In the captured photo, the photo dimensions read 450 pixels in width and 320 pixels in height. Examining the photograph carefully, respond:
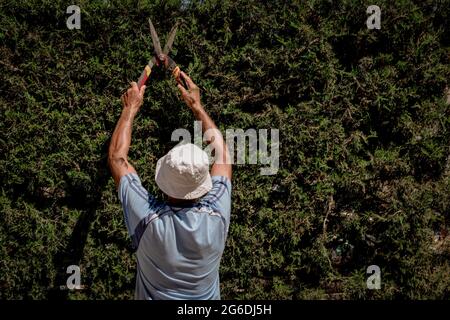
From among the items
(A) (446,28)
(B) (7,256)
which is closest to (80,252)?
(B) (7,256)

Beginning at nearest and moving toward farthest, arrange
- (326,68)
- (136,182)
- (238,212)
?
(136,182), (326,68), (238,212)

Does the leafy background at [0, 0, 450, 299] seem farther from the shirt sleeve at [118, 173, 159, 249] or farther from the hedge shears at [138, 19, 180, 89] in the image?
the shirt sleeve at [118, 173, 159, 249]

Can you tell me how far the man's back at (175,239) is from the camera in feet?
7.39


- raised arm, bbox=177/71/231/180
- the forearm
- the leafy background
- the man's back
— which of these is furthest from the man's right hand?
the man's back

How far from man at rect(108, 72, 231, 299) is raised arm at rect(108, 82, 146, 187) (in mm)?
32

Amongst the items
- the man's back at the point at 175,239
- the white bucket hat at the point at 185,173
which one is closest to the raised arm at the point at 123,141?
the man's back at the point at 175,239

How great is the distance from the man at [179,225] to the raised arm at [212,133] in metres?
0.18

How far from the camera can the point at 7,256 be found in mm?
3846

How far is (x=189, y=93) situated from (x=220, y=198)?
1053mm

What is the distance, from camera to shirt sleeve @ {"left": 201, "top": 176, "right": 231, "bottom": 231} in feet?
7.81

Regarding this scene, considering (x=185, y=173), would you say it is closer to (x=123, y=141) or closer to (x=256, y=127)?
(x=123, y=141)

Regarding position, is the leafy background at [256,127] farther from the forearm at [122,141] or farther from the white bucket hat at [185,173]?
the white bucket hat at [185,173]
